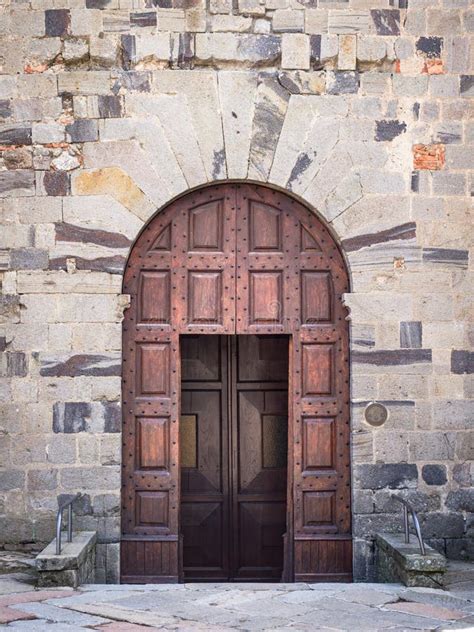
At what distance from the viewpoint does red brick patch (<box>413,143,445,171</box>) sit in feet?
24.7

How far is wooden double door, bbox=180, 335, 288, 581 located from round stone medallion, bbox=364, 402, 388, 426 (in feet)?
5.16

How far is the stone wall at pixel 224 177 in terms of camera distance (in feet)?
23.9

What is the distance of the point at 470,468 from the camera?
7441 mm

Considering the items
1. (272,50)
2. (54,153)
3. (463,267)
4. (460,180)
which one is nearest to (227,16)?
(272,50)

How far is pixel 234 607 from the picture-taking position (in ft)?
18.7

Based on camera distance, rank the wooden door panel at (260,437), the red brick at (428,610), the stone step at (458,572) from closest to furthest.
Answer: the red brick at (428,610) → the stone step at (458,572) → the wooden door panel at (260,437)

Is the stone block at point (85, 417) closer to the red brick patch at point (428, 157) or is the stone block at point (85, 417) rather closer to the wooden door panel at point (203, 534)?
the wooden door panel at point (203, 534)

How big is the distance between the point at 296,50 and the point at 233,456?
12.0 ft

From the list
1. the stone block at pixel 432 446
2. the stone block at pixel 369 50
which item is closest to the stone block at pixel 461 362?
the stone block at pixel 432 446

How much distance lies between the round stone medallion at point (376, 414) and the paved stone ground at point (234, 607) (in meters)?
1.39

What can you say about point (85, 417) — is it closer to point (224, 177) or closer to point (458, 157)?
point (224, 177)

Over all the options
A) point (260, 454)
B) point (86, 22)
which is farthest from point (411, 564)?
point (86, 22)

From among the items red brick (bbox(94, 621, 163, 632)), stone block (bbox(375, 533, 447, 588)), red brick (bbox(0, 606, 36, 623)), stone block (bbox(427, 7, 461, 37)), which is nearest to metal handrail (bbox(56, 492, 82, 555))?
red brick (bbox(0, 606, 36, 623))

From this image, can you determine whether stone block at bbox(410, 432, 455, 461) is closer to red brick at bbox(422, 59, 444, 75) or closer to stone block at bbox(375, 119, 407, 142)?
stone block at bbox(375, 119, 407, 142)
